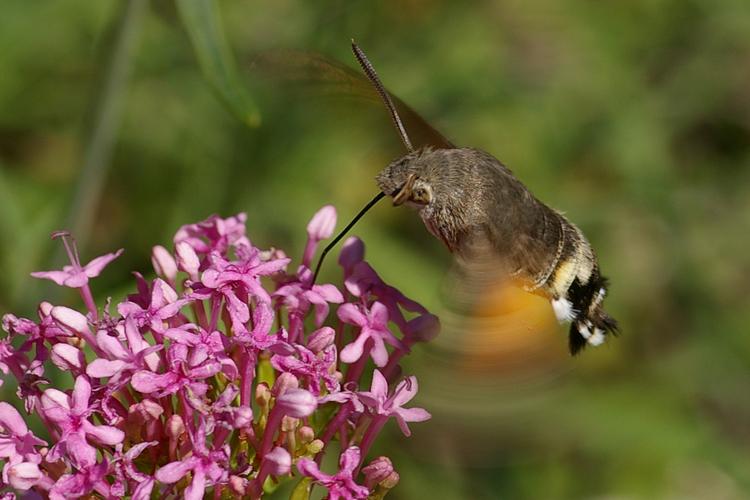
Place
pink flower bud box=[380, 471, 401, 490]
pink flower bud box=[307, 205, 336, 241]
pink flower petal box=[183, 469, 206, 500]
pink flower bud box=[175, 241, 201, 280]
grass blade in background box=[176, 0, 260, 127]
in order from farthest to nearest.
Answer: grass blade in background box=[176, 0, 260, 127] < pink flower bud box=[307, 205, 336, 241] < pink flower bud box=[175, 241, 201, 280] < pink flower bud box=[380, 471, 401, 490] < pink flower petal box=[183, 469, 206, 500]

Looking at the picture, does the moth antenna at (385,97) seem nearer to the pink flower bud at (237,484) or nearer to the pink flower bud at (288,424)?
the pink flower bud at (288,424)

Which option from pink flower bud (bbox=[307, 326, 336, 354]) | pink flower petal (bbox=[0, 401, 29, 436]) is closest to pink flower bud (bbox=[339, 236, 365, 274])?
pink flower bud (bbox=[307, 326, 336, 354])

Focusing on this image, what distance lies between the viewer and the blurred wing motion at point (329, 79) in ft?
8.88

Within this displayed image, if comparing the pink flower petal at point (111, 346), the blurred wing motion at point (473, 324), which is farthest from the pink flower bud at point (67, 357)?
the blurred wing motion at point (473, 324)

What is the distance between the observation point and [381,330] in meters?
2.43

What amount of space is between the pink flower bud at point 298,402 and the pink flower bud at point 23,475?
0.51m

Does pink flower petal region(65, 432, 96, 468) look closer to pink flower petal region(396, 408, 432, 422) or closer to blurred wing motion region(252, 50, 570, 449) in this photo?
pink flower petal region(396, 408, 432, 422)

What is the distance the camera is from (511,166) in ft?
15.7

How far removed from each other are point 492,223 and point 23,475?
3.81 ft

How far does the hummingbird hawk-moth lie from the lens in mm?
2393

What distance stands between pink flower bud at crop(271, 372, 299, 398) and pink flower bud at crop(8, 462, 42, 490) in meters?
0.51

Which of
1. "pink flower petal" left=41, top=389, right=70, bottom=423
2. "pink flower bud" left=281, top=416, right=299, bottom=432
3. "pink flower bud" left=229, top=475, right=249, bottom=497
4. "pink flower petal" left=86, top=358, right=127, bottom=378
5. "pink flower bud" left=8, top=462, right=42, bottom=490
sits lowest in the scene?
"pink flower bud" left=8, top=462, right=42, bottom=490

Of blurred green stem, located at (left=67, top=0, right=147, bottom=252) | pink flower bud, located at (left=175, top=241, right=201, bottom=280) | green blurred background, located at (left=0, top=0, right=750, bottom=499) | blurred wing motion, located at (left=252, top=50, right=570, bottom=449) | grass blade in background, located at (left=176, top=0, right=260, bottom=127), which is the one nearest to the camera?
→ blurred wing motion, located at (left=252, top=50, right=570, bottom=449)

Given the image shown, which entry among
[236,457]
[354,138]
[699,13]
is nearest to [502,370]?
[236,457]
